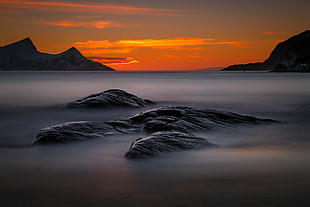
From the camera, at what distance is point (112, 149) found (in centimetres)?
920

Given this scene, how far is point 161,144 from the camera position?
8.38 meters

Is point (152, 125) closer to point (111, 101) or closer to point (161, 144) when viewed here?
point (161, 144)

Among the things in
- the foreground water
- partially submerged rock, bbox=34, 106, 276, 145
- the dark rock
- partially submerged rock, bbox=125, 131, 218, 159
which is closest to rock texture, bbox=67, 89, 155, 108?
partially submerged rock, bbox=34, 106, 276, 145

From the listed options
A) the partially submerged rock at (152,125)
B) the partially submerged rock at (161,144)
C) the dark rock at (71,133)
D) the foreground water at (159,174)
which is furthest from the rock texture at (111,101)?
the partially submerged rock at (161,144)

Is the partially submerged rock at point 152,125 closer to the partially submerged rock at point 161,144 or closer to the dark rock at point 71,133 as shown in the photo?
the dark rock at point 71,133

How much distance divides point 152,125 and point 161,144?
7.99 feet

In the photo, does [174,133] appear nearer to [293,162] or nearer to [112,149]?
[112,149]

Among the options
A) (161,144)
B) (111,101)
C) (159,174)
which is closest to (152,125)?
(161,144)

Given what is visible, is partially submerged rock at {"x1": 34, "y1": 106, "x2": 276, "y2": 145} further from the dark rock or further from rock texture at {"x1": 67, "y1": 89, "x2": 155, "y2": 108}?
rock texture at {"x1": 67, "y1": 89, "x2": 155, "y2": 108}

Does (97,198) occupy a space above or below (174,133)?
below

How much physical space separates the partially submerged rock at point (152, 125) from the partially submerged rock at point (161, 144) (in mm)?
1204

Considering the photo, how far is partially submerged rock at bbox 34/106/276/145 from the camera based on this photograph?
990cm

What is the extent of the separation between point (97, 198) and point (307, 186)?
3728 millimetres

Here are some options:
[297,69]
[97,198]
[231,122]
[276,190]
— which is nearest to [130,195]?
[97,198]
